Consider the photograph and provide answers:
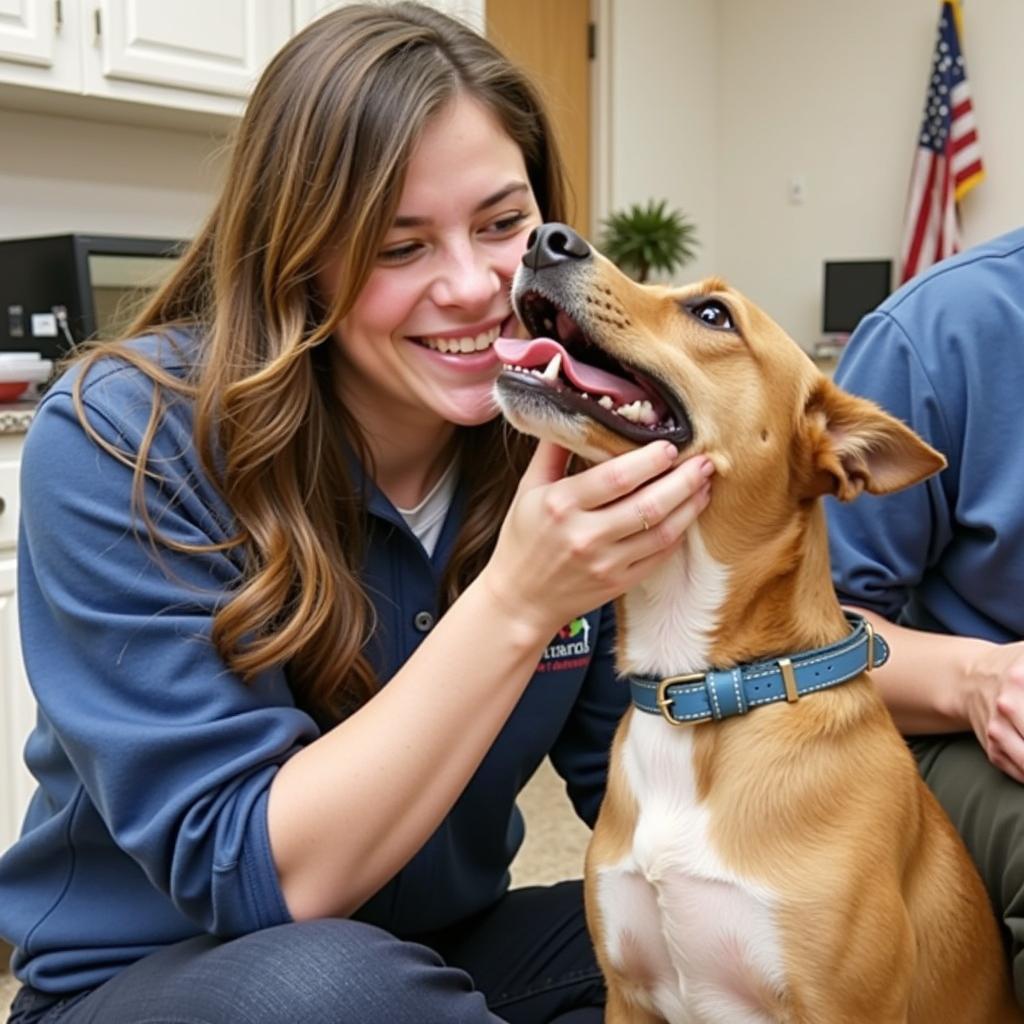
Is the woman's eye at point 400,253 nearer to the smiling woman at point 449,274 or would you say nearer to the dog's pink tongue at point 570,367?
the smiling woman at point 449,274

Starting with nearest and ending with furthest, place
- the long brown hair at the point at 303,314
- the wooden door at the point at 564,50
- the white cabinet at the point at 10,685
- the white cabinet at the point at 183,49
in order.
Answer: the long brown hair at the point at 303,314 → the white cabinet at the point at 10,685 → the white cabinet at the point at 183,49 → the wooden door at the point at 564,50

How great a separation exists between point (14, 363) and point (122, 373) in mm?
1110

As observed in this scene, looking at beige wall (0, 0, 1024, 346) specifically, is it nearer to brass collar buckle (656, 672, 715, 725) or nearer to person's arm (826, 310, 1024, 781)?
person's arm (826, 310, 1024, 781)

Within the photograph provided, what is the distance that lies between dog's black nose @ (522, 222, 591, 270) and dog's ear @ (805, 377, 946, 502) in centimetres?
29

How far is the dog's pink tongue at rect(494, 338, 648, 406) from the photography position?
103 cm

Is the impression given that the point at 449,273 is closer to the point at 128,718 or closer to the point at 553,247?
the point at 553,247

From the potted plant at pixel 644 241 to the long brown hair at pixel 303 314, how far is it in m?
3.17

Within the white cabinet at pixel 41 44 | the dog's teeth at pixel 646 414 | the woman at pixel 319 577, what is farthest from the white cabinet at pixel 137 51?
the dog's teeth at pixel 646 414

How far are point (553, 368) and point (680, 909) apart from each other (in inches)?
19.4

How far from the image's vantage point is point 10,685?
6.92ft

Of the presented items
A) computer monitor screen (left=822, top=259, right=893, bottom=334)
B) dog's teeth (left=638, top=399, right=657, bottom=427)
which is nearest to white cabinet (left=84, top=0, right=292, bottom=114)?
dog's teeth (left=638, top=399, right=657, bottom=427)

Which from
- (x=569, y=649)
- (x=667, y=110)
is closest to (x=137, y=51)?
(x=569, y=649)

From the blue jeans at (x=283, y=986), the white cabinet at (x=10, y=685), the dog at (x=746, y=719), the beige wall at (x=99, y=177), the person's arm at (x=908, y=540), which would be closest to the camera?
the blue jeans at (x=283, y=986)

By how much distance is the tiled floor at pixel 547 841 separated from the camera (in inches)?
94.1
